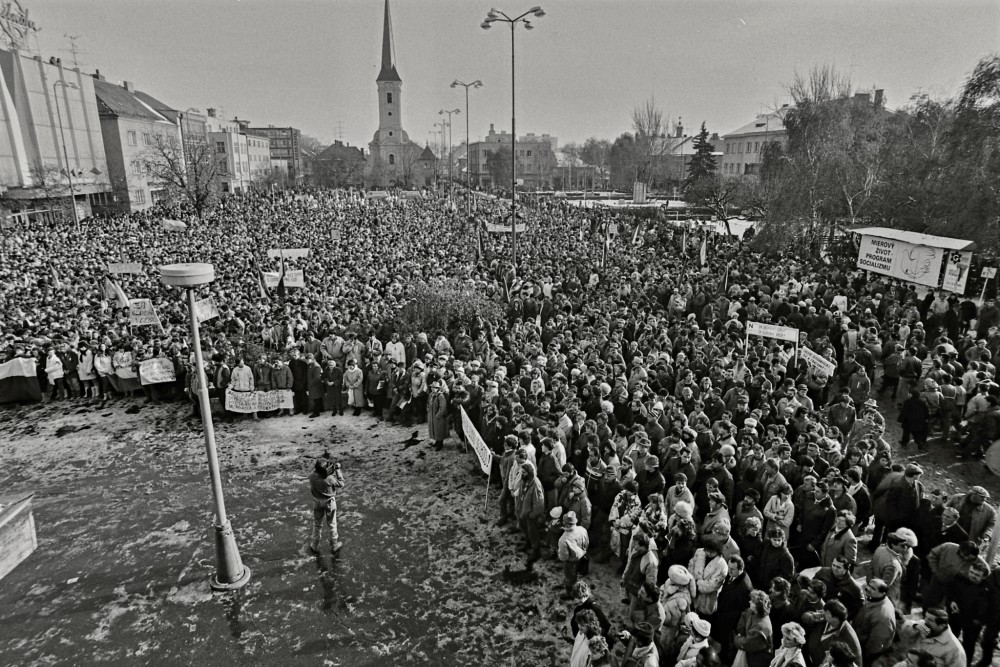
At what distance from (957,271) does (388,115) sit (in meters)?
121

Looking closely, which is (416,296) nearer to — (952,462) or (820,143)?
(952,462)

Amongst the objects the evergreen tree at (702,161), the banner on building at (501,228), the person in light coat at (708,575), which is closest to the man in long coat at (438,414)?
the person in light coat at (708,575)

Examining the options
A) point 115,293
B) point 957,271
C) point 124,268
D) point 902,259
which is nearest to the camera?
point 957,271

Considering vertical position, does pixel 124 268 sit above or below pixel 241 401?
above

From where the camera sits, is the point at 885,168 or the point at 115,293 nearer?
the point at 115,293

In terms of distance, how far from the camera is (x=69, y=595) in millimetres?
7629

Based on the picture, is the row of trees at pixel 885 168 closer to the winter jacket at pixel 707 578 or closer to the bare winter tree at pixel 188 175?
the winter jacket at pixel 707 578

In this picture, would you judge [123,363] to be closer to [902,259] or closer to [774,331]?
[774,331]

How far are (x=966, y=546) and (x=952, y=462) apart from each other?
216 inches

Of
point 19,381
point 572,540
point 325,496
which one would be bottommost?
point 19,381

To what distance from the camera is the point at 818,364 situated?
11.2 meters

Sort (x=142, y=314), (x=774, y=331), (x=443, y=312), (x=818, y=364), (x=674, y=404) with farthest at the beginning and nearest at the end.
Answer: (x=443, y=312)
(x=142, y=314)
(x=774, y=331)
(x=818, y=364)
(x=674, y=404)

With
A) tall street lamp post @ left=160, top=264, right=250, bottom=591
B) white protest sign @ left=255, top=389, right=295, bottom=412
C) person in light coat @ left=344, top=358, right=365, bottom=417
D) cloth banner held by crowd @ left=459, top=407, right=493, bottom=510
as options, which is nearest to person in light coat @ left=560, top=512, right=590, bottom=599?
cloth banner held by crowd @ left=459, top=407, right=493, bottom=510

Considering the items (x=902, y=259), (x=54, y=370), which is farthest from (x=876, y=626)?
(x=902, y=259)
